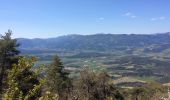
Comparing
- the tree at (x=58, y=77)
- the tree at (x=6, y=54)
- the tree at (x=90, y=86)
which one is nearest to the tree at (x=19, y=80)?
the tree at (x=6, y=54)

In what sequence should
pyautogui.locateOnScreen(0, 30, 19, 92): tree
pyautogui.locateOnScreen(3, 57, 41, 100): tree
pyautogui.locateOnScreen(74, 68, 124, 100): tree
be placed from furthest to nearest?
pyautogui.locateOnScreen(74, 68, 124, 100): tree → pyautogui.locateOnScreen(0, 30, 19, 92): tree → pyautogui.locateOnScreen(3, 57, 41, 100): tree

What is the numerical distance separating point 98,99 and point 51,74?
10.4m

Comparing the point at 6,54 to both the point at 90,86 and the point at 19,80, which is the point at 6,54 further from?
the point at 19,80

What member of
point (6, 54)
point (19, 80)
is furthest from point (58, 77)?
point (19, 80)

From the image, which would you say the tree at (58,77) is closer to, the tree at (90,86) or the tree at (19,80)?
the tree at (90,86)

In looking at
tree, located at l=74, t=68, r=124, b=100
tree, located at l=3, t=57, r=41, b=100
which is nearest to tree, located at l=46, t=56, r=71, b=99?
tree, located at l=74, t=68, r=124, b=100

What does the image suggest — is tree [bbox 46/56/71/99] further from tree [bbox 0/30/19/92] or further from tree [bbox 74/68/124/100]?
tree [bbox 0/30/19/92]

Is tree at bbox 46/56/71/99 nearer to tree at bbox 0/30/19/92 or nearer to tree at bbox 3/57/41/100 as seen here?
tree at bbox 0/30/19/92

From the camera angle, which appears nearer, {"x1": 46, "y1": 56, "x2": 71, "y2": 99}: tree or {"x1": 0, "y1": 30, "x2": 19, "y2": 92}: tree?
{"x1": 0, "y1": 30, "x2": 19, "y2": 92}: tree

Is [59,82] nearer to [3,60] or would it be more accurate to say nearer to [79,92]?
[79,92]

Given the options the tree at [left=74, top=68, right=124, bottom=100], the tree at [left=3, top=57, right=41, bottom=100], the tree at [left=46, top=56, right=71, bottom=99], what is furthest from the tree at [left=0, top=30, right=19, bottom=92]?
the tree at [left=3, top=57, right=41, bottom=100]

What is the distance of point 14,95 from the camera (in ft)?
24.6

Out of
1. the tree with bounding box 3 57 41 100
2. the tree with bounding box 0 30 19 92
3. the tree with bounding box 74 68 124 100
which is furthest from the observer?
the tree with bounding box 74 68 124 100

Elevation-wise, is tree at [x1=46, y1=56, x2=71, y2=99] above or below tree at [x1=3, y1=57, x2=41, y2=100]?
below
